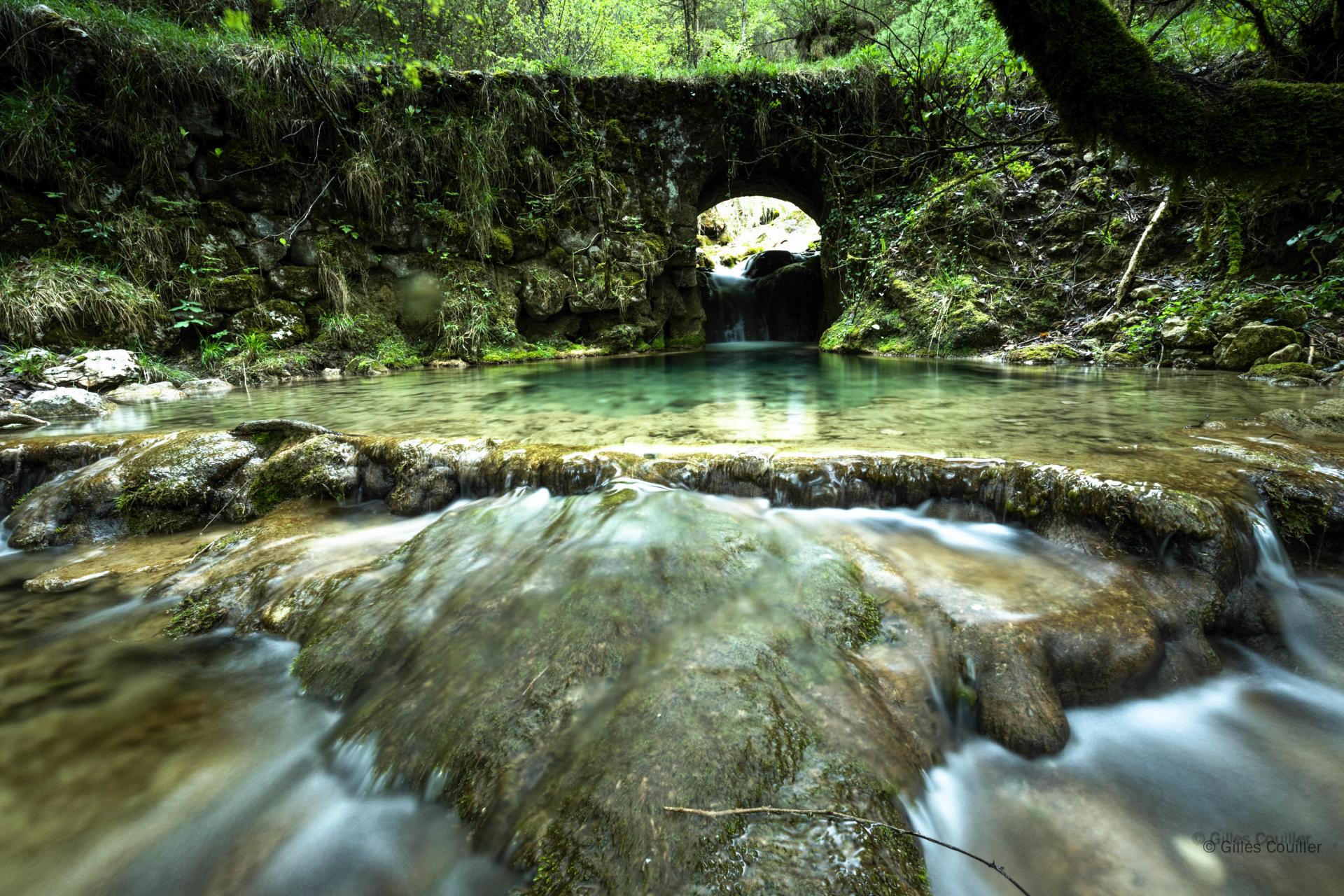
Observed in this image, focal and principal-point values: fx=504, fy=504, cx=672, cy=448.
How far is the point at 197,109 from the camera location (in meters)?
7.26

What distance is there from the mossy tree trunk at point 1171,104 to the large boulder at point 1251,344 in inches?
130

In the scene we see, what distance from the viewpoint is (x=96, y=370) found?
18.4 ft

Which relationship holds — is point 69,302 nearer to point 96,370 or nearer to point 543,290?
point 96,370

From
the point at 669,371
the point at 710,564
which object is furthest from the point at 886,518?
the point at 669,371

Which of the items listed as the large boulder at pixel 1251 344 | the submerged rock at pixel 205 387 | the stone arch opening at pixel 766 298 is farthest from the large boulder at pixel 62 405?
the stone arch opening at pixel 766 298

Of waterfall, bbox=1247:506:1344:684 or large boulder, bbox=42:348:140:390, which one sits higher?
large boulder, bbox=42:348:140:390

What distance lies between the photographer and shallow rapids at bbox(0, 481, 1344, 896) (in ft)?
3.64

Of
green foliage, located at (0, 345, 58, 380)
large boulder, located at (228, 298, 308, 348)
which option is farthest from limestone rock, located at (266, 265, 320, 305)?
green foliage, located at (0, 345, 58, 380)

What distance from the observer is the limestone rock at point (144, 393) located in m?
5.49

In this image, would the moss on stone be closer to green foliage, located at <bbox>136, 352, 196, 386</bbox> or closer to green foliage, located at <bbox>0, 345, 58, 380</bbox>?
green foliage, located at <bbox>136, 352, 196, 386</bbox>

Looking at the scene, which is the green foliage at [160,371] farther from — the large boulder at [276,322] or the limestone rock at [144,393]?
the large boulder at [276,322]

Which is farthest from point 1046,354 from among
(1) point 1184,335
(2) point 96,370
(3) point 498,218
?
(2) point 96,370

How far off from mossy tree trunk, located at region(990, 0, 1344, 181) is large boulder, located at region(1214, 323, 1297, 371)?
3.29 meters

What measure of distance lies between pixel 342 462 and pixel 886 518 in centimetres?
304
